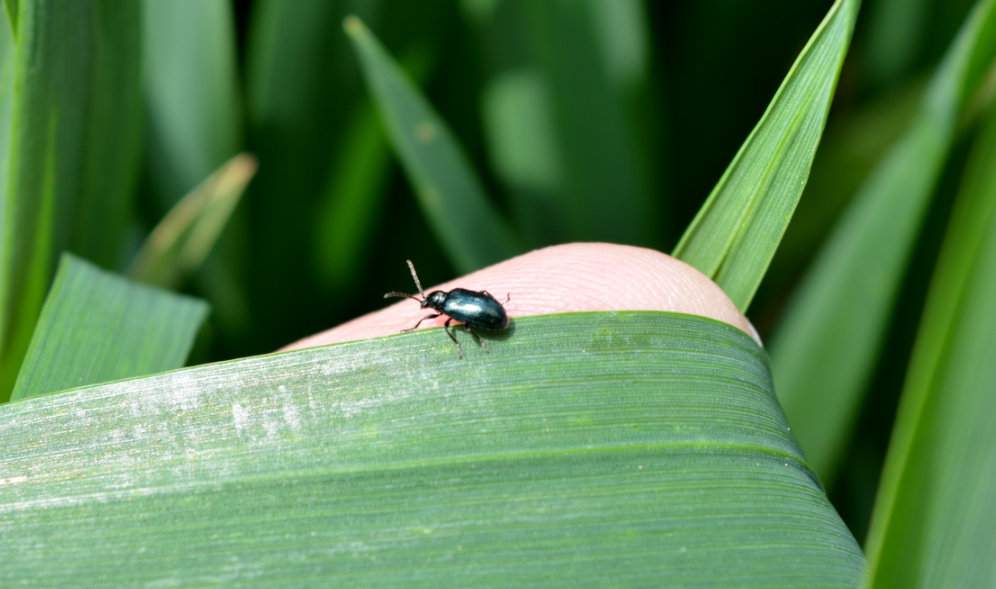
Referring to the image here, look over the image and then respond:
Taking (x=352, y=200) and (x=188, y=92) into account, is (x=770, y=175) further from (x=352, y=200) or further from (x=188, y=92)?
(x=188, y=92)

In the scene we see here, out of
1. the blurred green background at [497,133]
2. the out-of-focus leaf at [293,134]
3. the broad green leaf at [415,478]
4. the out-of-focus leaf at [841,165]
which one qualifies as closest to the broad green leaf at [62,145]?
the blurred green background at [497,133]

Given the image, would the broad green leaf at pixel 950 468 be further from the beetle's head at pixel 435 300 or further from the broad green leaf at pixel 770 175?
the beetle's head at pixel 435 300

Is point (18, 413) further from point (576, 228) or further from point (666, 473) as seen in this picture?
point (576, 228)

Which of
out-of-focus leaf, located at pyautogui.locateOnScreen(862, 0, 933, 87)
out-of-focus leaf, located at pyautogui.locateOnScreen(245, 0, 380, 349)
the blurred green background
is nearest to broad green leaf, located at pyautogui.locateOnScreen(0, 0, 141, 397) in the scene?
the blurred green background

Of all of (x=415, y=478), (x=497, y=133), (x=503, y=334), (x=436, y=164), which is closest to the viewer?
(x=415, y=478)

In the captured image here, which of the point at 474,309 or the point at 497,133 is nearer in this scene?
the point at 474,309

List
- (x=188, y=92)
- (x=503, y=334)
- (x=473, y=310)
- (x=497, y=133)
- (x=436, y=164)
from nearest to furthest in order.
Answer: (x=503, y=334) → (x=473, y=310) → (x=436, y=164) → (x=188, y=92) → (x=497, y=133)

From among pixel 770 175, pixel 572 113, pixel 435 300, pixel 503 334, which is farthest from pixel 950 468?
pixel 572 113
